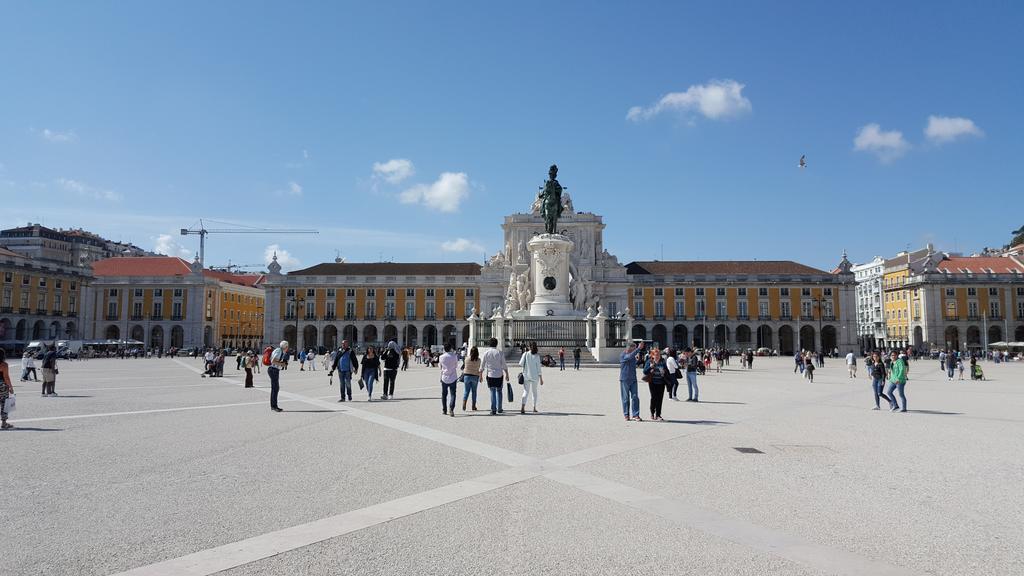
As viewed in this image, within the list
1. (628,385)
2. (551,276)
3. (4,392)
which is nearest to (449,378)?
(628,385)

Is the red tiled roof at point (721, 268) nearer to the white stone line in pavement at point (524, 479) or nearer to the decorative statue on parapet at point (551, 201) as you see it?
the decorative statue on parapet at point (551, 201)

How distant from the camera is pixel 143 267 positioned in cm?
8494

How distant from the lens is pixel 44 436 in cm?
975

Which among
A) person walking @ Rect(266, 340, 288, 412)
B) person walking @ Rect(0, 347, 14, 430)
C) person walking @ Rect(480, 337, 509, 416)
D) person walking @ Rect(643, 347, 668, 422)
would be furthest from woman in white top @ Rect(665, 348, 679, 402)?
person walking @ Rect(0, 347, 14, 430)

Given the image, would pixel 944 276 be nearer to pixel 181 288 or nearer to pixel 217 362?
pixel 217 362

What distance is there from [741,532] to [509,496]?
6.71 feet

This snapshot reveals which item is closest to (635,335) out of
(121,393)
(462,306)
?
(462,306)

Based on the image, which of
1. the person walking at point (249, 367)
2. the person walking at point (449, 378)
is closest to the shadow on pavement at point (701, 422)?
the person walking at point (449, 378)

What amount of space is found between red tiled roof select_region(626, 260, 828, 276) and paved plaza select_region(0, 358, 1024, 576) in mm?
76411

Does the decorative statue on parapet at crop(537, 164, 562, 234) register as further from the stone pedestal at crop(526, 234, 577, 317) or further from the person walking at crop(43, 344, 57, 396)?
the person walking at crop(43, 344, 57, 396)

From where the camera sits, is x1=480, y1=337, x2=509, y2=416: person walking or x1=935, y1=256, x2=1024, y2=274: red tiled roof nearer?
x1=480, y1=337, x2=509, y2=416: person walking

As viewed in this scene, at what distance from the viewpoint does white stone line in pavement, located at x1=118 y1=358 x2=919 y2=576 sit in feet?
14.4

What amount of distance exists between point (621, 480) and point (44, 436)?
819 cm

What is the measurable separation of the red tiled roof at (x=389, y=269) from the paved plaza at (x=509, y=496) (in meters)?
75.4
